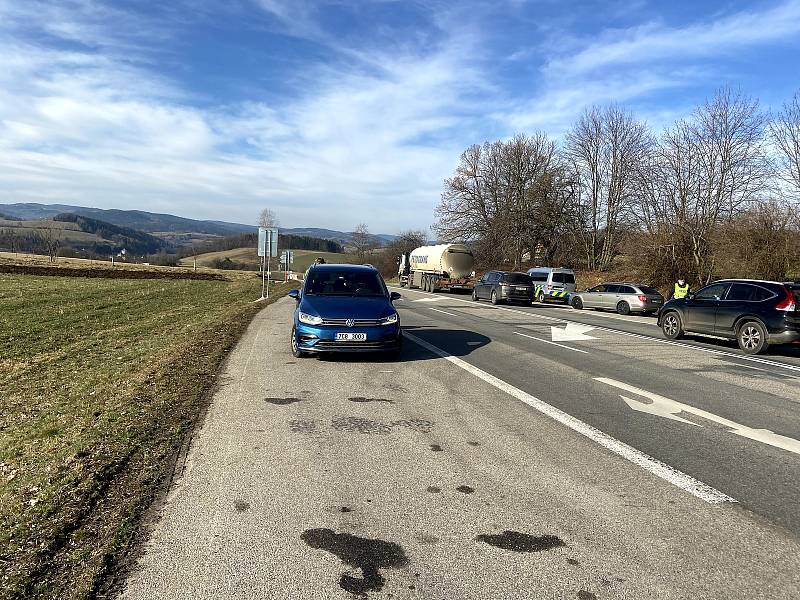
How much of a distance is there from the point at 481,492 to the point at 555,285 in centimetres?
2824

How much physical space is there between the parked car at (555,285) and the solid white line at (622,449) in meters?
23.2

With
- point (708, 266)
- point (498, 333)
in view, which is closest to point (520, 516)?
point (498, 333)

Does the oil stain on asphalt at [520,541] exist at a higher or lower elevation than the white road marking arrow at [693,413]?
lower

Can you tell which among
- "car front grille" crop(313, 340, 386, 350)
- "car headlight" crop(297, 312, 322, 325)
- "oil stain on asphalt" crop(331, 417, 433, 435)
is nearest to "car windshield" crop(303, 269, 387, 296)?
"car headlight" crop(297, 312, 322, 325)

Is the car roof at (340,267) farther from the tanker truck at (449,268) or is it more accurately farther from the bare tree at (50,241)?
the bare tree at (50,241)

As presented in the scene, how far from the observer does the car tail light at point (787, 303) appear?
12383 mm

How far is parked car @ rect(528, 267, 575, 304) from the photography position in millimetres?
30938

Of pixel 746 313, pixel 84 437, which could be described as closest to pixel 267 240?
pixel 746 313

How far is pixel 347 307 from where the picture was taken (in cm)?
1005

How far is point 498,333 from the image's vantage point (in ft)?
49.1

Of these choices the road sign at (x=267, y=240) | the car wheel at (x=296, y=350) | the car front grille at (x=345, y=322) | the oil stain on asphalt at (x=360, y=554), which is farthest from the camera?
the road sign at (x=267, y=240)

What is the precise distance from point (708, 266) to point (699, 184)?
581 cm

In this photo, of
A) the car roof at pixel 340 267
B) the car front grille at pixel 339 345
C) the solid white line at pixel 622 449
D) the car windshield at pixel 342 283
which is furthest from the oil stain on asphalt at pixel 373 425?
the car roof at pixel 340 267

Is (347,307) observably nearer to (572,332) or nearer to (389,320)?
(389,320)
